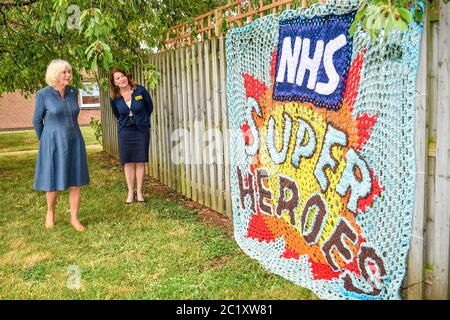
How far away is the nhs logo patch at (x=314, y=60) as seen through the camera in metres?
3.47

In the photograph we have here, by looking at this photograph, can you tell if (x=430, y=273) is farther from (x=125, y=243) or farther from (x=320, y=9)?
(x=125, y=243)

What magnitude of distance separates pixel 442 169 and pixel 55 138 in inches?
153

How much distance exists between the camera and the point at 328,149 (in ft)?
12.1

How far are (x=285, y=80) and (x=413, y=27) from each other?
1.33m

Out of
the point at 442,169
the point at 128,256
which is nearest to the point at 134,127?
the point at 128,256

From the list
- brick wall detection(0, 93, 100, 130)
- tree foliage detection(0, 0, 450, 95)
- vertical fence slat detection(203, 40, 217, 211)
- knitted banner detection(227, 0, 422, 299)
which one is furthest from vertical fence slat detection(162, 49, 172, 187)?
brick wall detection(0, 93, 100, 130)

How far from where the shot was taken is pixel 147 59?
26.1 feet

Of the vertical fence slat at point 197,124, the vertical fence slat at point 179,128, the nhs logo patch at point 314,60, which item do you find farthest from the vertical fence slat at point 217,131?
the nhs logo patch at point 314,60

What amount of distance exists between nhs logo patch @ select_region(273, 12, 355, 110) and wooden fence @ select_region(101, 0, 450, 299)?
0.64m

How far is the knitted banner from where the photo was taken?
10.3 ft

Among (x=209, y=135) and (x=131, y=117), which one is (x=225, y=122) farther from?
(x=131, y=117)

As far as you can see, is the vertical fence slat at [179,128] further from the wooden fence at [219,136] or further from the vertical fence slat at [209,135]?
the vertical fence slat at [209,135]

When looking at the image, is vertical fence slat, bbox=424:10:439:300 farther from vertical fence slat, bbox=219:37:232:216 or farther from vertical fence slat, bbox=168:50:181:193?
vertical fence slat, bbox=168:50:181:193

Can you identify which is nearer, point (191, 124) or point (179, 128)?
point (191, 124)
